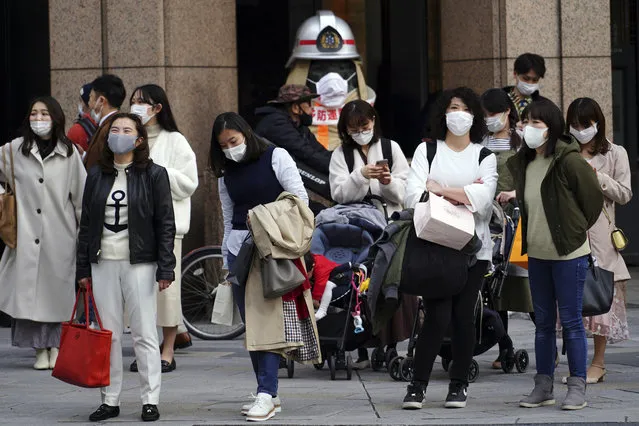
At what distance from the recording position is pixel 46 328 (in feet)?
36.9

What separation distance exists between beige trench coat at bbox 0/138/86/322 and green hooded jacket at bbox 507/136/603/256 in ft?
12.5

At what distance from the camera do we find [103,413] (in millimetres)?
8914

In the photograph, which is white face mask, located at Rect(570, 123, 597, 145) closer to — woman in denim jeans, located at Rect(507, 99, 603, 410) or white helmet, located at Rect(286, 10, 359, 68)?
woman in denim jeans, located at Rect(507, 99, 603, 410)

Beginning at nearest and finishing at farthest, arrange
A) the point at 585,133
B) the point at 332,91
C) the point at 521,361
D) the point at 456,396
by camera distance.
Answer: the point at 456,396 < the point at 585,133 < the point at 521,361 < the point at 332,91

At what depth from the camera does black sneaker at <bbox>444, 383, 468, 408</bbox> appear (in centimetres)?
904

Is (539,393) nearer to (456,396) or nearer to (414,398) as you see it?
(456,396)

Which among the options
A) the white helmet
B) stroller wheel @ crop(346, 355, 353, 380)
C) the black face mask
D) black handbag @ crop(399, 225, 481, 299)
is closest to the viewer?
black handbag @ crop(399, 225, 481, 299)

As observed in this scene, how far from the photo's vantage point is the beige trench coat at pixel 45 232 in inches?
438

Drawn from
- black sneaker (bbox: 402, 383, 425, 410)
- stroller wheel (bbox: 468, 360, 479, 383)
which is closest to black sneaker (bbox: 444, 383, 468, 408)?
black sneaker (bbox: 402, 383, 425, 410)

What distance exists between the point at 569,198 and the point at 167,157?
336 cm

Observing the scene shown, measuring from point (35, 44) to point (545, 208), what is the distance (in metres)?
8.07

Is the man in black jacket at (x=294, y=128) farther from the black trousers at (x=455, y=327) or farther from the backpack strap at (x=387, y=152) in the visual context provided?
the black trousers at (x=455, y=327)

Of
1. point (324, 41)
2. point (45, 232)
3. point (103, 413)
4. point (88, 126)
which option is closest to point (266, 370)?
point (103, 413)

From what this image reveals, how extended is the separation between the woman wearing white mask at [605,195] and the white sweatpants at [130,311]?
301cm
